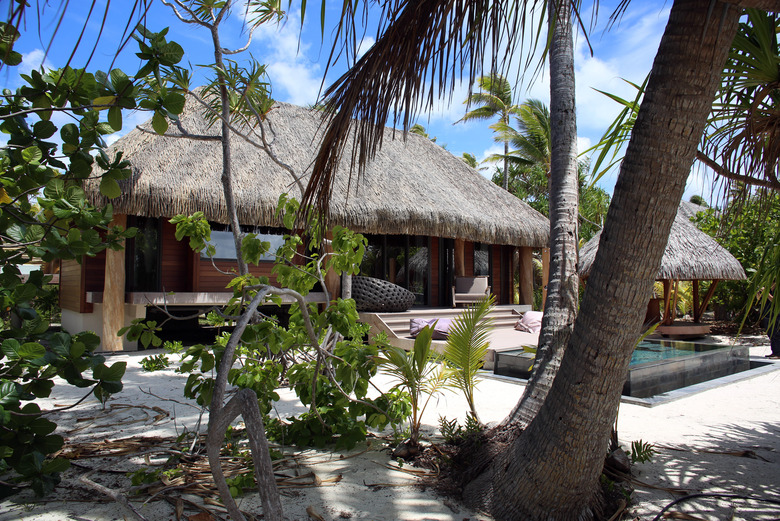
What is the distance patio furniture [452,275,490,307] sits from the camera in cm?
1121

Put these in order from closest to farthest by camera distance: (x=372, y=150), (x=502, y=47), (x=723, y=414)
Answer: (x=502, y=47), (x=372, y=150), (x=723, y=414)

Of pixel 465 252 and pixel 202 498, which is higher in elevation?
pixel 465 252

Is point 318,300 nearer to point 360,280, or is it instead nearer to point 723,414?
point 360,280

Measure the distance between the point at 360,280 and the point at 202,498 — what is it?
6598 mm

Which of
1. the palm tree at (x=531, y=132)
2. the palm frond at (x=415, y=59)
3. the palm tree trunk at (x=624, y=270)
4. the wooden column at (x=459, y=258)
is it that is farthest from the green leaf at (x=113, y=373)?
the palm tree at (x=531, y=132)

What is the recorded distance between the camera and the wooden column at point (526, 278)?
41.1 ft

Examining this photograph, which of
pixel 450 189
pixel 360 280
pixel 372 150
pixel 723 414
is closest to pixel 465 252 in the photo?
pixel 450 189

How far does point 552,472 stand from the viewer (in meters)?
2.07

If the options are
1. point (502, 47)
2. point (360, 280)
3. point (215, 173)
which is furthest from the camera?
point (360, 280)

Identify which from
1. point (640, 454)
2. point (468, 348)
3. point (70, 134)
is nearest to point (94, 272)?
point (70, 134)

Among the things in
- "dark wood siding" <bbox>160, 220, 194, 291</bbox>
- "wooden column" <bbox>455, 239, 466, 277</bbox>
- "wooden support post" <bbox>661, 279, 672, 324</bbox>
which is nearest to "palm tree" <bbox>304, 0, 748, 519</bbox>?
"dark wood siding" <bbox>160, 220, 194, 291</bbox>

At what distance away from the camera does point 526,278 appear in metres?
12.7

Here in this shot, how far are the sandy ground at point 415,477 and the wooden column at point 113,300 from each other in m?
2.37

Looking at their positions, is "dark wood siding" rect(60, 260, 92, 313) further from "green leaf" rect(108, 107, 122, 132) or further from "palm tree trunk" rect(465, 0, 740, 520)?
"palm tree trunk" rect(465, 0, 740, 520)
